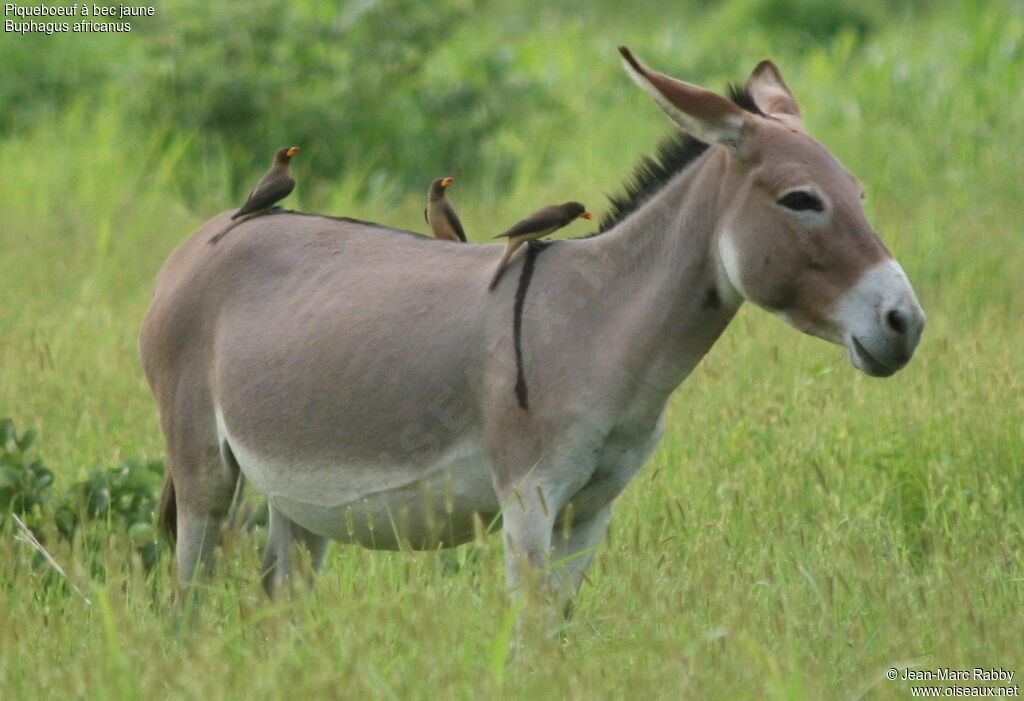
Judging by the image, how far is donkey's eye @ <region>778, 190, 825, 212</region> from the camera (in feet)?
Result: 12.5

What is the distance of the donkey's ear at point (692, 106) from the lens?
3850 mm

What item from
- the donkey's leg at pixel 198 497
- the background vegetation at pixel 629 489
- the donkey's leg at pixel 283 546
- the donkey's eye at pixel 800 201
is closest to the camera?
the background vegetation at pixel 629 489

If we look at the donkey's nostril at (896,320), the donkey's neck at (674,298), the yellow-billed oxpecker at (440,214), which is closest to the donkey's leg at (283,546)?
the yellow-billed oxpecker at (440,214)

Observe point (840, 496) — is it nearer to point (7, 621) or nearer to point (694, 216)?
point (694, 216)

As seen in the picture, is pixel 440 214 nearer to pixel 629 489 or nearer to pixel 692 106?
pixel 629 489

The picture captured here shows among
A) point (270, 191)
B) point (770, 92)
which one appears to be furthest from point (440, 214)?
point (770, 92)

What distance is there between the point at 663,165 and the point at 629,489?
1638 millimetres

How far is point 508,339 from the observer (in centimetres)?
409

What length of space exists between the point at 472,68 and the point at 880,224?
3.32 metres

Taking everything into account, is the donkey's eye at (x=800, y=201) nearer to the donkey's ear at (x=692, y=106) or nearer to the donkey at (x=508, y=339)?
the donkey at (x=508, y=339)

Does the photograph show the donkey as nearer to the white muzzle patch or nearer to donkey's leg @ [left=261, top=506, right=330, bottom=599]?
the white muzzle patch

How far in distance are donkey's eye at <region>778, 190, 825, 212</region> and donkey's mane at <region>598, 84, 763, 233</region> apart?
375 millimetres

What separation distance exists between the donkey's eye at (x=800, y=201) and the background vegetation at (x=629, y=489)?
0.80 metres

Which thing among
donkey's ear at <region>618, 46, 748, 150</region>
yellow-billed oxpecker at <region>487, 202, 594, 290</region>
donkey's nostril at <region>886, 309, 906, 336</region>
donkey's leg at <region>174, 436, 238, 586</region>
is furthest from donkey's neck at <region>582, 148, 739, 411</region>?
donkey's leg at <region>174, 436, 238, 586</region>
